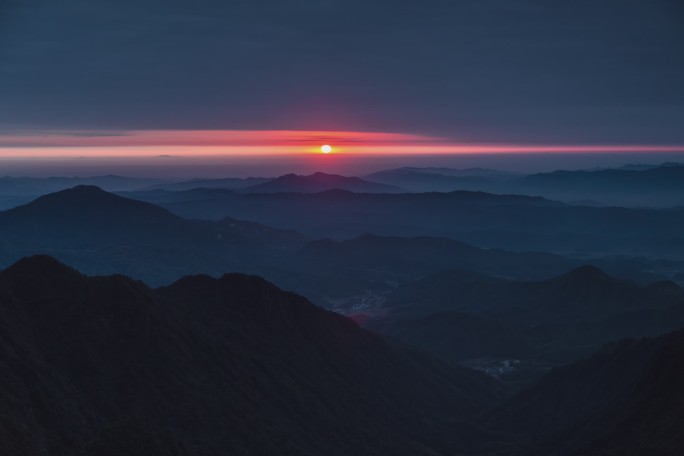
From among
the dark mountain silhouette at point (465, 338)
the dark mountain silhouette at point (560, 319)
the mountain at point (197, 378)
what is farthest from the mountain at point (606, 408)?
the dark mountain silhouette at point (560, 319)

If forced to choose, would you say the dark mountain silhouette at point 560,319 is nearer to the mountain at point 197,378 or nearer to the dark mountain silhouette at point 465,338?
the dark mountain silhouette at point 465,338

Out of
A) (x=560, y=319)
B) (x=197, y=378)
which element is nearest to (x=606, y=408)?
(x=197, y=378)

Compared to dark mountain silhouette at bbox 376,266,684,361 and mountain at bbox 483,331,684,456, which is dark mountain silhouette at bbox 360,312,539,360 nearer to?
dark mountain silhouette at bbox 376,266,684,361

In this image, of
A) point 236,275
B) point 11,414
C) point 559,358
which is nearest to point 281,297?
point 236,275

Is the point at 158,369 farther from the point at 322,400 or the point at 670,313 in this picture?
the point at 670,313

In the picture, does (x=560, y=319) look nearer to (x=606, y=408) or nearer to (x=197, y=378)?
(x=606, y=408)
